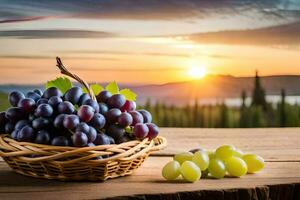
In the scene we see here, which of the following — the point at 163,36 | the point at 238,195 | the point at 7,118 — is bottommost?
the point at 238,195

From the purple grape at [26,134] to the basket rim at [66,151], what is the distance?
0.06 ft

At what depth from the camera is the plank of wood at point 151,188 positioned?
131 cm

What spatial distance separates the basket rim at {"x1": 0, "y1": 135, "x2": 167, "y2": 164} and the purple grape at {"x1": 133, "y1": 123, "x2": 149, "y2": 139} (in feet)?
0.05

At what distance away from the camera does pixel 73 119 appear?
4.47 feet

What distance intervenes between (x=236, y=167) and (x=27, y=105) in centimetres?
51

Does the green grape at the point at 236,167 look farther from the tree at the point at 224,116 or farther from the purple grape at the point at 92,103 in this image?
the tree at the point at 224,116

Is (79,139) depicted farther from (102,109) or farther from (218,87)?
(218,87)

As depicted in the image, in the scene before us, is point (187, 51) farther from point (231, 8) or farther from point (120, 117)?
point (120, 117)

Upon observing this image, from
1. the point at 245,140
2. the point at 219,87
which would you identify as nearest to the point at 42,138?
the point at 245,140

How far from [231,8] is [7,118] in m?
1.97

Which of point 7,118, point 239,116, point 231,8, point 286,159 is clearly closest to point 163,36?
point 231,8

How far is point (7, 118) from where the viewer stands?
150cm

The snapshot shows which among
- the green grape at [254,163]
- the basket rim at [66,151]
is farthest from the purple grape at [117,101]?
the green grape at [254,163]

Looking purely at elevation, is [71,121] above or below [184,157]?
above
